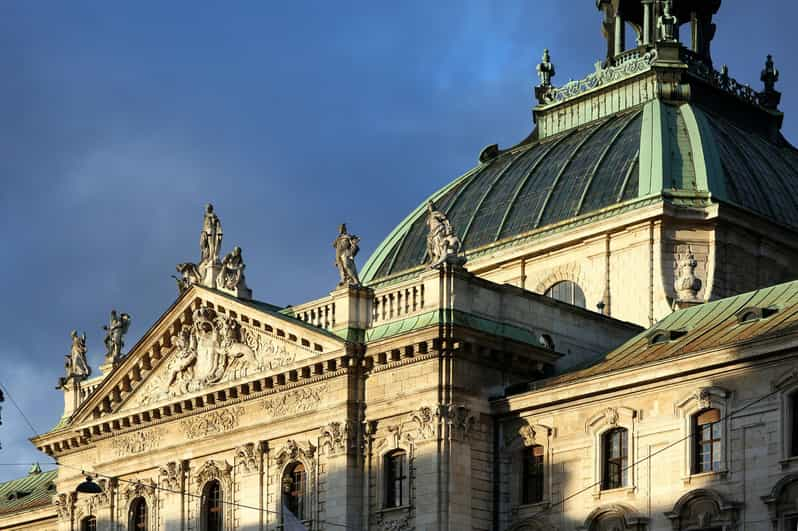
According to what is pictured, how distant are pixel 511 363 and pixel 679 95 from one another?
71.2 feet

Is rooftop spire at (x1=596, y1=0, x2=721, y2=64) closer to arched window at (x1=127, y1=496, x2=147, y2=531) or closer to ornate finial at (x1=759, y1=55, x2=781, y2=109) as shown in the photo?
ornate finial at (x1=759, y1=55, x2=781, y2=109)

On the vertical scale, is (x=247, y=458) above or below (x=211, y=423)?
below

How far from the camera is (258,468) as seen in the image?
71562 mm

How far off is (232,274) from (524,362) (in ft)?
40.8

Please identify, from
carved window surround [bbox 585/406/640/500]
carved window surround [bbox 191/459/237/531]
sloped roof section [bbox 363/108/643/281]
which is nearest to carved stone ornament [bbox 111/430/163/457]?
carved window surround [bbox 191/459/237/531]

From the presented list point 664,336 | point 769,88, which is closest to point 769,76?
point 769,88

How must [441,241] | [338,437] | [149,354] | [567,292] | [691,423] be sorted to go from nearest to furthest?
1. [691,423]
2. [441,241]
3. [338,437]
4. [149,354]
5. [567,292]

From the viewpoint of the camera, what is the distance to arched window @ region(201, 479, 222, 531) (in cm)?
7375

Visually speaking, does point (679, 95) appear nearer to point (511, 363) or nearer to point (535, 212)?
point (535, 212)

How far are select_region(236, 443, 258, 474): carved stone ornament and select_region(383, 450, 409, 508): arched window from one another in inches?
241

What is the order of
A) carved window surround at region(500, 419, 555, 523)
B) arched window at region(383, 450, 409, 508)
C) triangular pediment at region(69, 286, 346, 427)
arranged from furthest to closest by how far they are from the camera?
triangular pediment at region(69, 286, 346, 427)
arched window at region(383, 450, 409, 508)
carved window surround at region(500, 419, 555, 523)

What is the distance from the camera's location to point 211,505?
74188 mm

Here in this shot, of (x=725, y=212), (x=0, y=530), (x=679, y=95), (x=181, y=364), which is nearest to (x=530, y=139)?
(x=679, y=95)

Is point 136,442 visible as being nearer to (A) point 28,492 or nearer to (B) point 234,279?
(B) point 234,279
